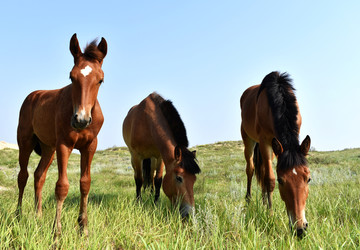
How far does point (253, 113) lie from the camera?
255 inches

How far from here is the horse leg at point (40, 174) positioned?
4586 mm

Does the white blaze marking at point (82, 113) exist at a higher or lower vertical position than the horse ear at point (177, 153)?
higher

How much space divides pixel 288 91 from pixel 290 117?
808mm

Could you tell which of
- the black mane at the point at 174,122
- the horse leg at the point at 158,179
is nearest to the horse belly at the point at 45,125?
the black mane at the point at 174,122

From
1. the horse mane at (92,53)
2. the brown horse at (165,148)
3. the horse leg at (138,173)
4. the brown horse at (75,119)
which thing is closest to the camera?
the brown horse at (75,119)

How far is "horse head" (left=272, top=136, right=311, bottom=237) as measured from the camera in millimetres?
3574

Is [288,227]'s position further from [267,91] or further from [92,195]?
[92,195]

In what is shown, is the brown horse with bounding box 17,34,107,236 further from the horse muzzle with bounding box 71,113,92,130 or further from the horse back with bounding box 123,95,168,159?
the horse back with bounding box 123,95,168,159

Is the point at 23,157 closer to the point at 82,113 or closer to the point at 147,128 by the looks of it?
the point at 147,128

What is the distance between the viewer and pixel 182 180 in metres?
4.51

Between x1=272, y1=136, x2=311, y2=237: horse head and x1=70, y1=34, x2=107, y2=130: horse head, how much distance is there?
2.60 metres

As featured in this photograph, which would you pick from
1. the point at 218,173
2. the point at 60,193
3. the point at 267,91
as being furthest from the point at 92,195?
the point at 218,173

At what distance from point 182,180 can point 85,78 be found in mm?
2168

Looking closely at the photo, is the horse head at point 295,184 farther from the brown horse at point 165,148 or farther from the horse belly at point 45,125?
the horse belly at point 45,125
